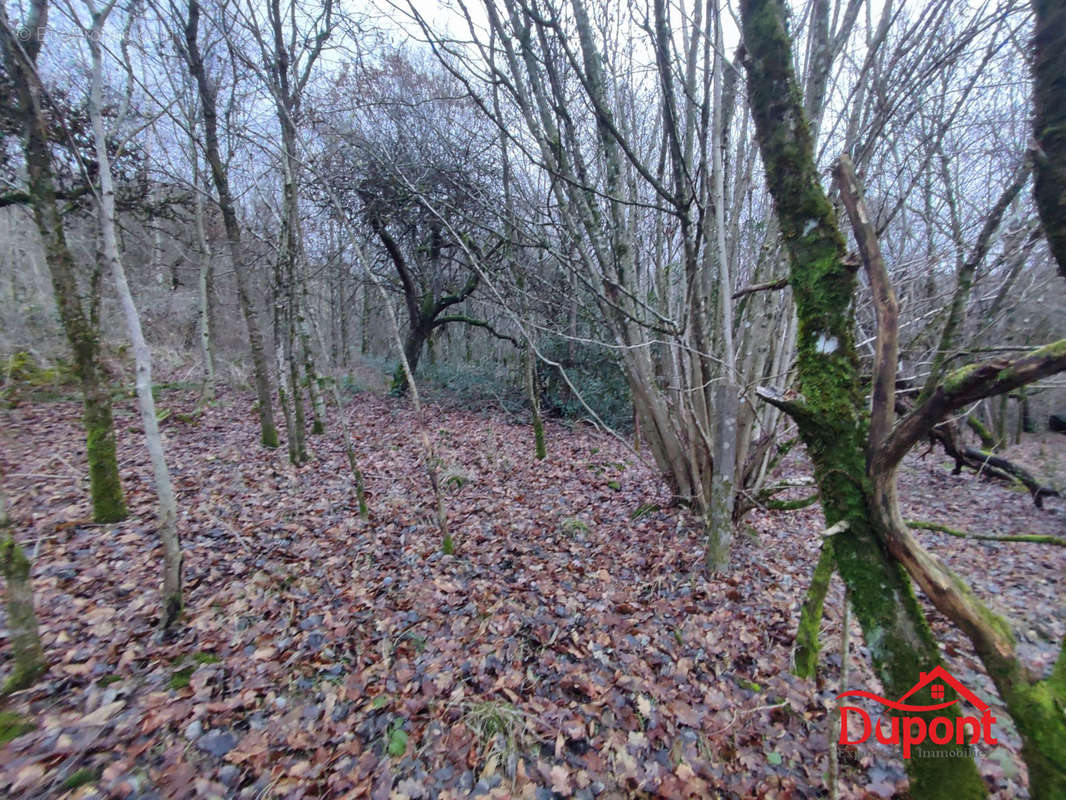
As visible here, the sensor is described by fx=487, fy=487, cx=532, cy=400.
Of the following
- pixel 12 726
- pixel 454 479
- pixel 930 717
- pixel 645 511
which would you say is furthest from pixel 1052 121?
pixel 454 479

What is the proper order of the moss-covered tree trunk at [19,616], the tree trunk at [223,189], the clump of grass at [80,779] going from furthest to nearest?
the tree trunk at [223,189]
the moss-covered tree trunk at [19,616]
the clump of grass at [80,779]

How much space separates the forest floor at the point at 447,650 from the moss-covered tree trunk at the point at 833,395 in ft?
2.86

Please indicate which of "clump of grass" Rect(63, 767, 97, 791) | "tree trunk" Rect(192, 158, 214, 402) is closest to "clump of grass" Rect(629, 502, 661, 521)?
"clump of grass" Rect(63, 767, 97, 791)

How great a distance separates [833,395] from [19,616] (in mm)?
4477

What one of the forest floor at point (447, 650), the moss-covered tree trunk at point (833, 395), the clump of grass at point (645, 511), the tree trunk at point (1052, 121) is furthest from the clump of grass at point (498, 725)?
the tree trunk at point (1052, 121)

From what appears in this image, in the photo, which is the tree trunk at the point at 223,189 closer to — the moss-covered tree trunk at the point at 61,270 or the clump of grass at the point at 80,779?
the moss-covered tree trunk at the point at 61,270

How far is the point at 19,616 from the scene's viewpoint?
279cm

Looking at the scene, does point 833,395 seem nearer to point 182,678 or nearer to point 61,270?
point 182,678

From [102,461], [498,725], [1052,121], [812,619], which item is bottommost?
[498,725]

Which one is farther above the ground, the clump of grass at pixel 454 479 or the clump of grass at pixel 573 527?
the clump of grass at pixel 454 479

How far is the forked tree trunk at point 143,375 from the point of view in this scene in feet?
10.8

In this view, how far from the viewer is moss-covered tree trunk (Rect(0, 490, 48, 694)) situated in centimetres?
266

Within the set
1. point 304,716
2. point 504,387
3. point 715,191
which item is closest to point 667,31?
point 715,191

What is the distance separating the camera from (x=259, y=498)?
6070mm
